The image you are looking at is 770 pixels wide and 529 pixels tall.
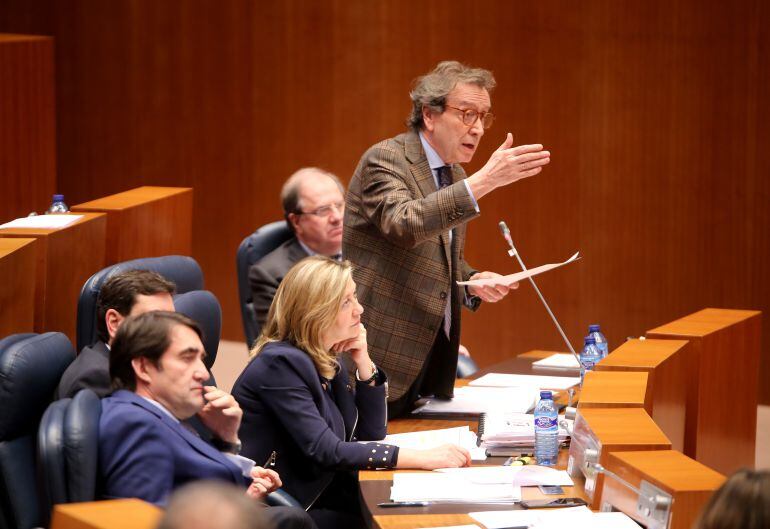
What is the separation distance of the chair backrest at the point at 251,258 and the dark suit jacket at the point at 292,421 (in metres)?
1.72

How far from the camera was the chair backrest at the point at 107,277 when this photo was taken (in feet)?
11.7

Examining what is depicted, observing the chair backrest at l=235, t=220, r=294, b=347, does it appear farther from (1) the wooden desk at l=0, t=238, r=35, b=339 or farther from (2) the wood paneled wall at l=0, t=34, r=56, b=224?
(2) the wood paneled wall at l=0, t=34, r=56, b=224

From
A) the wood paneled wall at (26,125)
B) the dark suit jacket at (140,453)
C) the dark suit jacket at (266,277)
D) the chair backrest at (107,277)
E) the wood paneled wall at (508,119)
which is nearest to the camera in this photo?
the dark suit jacket at (140,453)

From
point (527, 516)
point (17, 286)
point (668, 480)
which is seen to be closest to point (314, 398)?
point (527, 516)

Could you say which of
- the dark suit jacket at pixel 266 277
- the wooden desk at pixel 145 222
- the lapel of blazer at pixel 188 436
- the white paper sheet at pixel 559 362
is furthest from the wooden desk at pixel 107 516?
the dark suit jacket at pixel 266 277

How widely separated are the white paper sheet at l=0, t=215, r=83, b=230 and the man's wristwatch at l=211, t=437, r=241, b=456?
123 cm

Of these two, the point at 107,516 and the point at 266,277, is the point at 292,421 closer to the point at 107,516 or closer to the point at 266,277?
the point at 107,516

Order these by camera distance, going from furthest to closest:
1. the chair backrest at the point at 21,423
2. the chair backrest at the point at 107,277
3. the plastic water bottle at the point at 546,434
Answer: the chair backrest at the point at 107,277, the plastic water bottle at the point at 546,434, the chair backrest at the point at 21,423

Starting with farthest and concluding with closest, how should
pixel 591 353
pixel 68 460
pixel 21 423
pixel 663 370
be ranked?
pixel 591 353 → pixel 663 370 → pixel 21 423 → pixel 68 460

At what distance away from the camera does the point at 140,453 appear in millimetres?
2523

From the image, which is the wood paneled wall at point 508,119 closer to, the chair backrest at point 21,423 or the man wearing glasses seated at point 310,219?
the man wearing glasses seated at point 310,219

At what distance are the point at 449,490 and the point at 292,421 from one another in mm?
573

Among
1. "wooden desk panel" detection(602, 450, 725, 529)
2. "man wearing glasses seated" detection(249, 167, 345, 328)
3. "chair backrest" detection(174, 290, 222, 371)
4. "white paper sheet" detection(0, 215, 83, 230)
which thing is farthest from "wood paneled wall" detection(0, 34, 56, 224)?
"wooden desk panel" detection(602, 450, 725, 529)

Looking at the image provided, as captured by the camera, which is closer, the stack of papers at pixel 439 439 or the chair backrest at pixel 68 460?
the chair backrest at pixel 68 460
